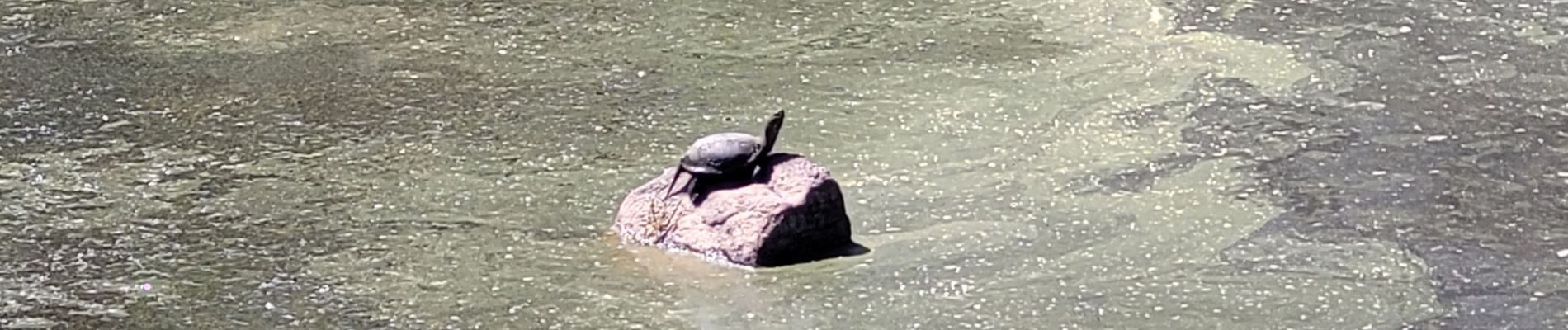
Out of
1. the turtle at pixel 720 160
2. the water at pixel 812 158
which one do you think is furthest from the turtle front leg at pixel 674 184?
the water at pixel 812 158

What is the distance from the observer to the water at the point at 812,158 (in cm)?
457

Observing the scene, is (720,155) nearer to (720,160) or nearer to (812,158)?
(720,160)

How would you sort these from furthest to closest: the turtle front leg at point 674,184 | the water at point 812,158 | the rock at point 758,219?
the turtle front leg at point 674,184
the rock at point 758,219
the water at point 812,158

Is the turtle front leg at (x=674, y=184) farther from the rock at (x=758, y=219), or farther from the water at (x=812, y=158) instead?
the water at (x=812, y=158)

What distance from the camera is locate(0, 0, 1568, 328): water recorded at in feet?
15.0

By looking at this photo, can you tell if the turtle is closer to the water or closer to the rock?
the rock

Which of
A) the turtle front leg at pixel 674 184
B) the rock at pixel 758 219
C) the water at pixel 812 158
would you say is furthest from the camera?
the turtle front leg at pixel 674 184

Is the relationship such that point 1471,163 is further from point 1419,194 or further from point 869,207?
point 869,207

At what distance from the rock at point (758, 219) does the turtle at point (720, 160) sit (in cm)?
2

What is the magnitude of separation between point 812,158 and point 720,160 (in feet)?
2.52

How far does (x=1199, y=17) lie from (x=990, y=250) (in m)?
2.42

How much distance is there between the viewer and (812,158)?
221 inches

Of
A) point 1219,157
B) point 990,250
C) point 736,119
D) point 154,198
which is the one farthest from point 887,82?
point 154,198

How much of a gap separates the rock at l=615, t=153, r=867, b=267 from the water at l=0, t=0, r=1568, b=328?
5 cm
